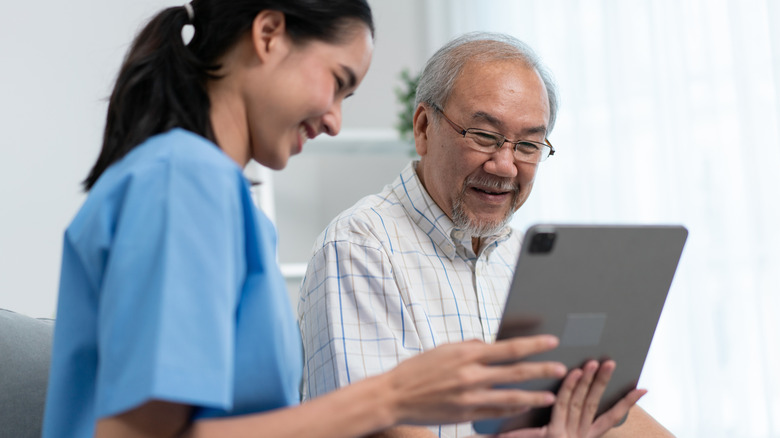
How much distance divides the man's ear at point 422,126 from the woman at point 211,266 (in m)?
0.67

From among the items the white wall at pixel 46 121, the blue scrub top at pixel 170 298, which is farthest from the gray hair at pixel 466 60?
the white wall at pixel 46 121

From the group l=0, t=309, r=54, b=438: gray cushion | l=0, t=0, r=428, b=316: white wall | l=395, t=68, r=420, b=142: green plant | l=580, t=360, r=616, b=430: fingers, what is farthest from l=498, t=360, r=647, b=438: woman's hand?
l=395, t=68, r=420, b=142: green plant

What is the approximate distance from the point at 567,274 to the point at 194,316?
48 centimetres

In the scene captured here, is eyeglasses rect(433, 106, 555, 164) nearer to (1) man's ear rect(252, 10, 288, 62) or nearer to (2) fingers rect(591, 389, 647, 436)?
(2) fingers rect(591, 389, 647, 436)

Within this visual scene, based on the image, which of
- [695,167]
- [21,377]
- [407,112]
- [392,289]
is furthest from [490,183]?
[407,112]

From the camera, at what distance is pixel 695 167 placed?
275 centimetres

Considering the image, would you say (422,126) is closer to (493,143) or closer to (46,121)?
(493,143)

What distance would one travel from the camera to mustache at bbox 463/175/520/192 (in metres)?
1.57

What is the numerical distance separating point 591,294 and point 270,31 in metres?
0.52

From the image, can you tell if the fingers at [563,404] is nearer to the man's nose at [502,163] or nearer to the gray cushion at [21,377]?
the man's nose at [502,163]

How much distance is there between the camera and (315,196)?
378cm

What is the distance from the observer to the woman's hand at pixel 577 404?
1.03 metres

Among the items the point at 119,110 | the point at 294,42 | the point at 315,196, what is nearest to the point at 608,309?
the point at 294,42

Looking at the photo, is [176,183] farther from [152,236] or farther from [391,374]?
[391,374]
